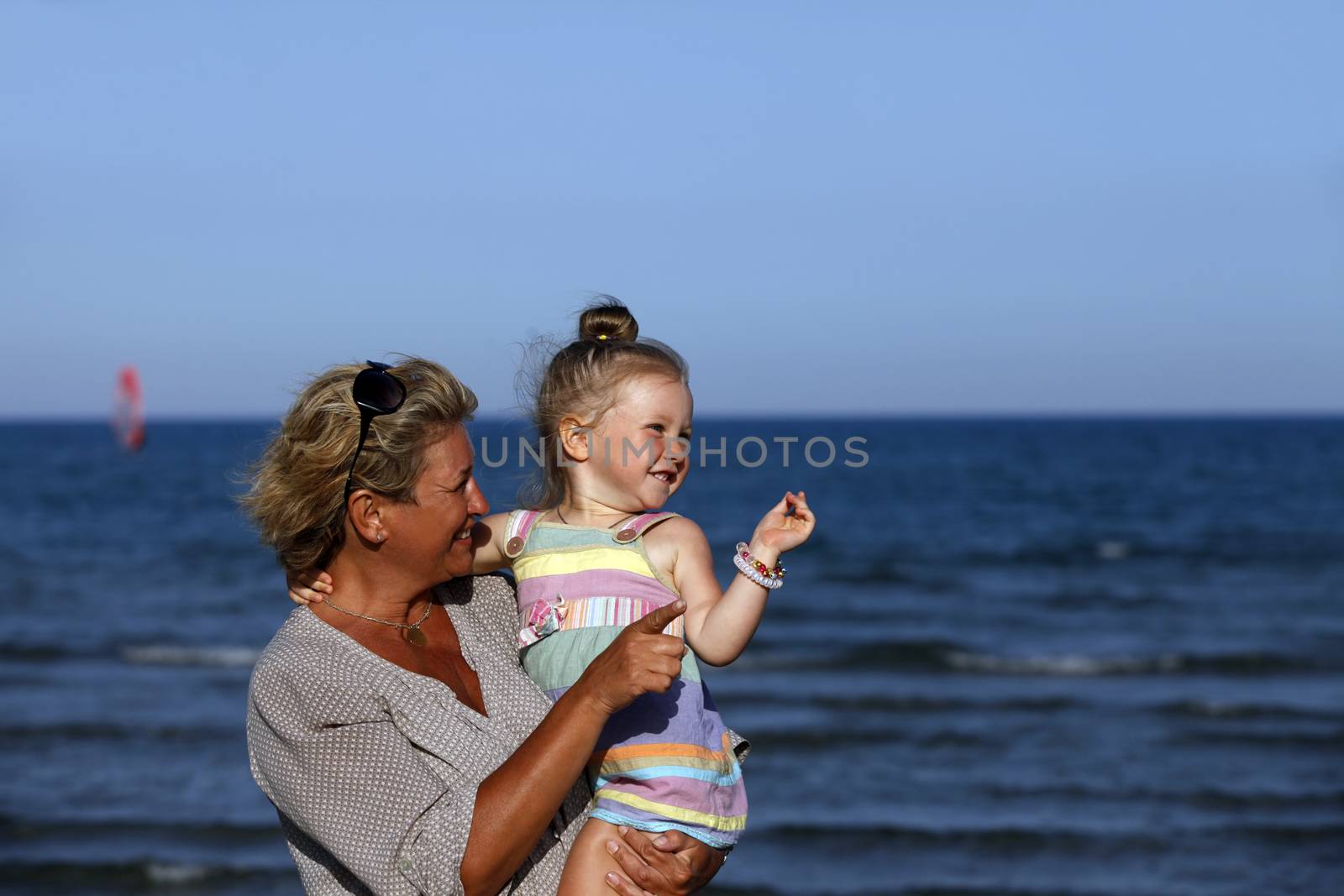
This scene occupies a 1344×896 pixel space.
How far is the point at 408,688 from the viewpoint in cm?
236

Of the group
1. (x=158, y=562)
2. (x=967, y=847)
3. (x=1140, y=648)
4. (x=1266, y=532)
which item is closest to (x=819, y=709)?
(x=967, y=847)

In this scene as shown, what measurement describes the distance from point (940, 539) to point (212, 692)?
15.0m

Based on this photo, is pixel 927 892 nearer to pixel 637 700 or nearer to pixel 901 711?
pixel 901 711

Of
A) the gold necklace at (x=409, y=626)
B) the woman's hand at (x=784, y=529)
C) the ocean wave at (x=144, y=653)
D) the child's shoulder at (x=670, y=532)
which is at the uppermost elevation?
the woman's hand at (x=784, y=529)

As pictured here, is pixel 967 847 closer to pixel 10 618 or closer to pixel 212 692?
pixel 212 692

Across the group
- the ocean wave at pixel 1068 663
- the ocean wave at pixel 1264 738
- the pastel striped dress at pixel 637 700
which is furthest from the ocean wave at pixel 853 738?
the pastel striped dress at pixel 637 700

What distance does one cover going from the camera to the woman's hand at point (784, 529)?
2488 millimetres

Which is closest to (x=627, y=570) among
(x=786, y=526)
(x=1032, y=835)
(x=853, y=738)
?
(x=786, y=526)

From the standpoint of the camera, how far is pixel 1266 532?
76.7 ft

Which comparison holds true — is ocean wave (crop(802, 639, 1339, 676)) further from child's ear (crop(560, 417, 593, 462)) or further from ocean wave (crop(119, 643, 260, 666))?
child's ear (crop(560, 417, 593, 462))

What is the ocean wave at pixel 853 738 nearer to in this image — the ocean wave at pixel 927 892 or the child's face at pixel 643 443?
the ocean wave at pixel 927 892

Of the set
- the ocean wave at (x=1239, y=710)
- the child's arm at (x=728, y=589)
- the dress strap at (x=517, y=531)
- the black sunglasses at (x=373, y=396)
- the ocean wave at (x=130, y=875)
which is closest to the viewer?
the black sunglasses at (x=373, y=396)

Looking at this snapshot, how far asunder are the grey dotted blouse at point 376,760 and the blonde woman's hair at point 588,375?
1.65ft

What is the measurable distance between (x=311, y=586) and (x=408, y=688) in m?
0.33
